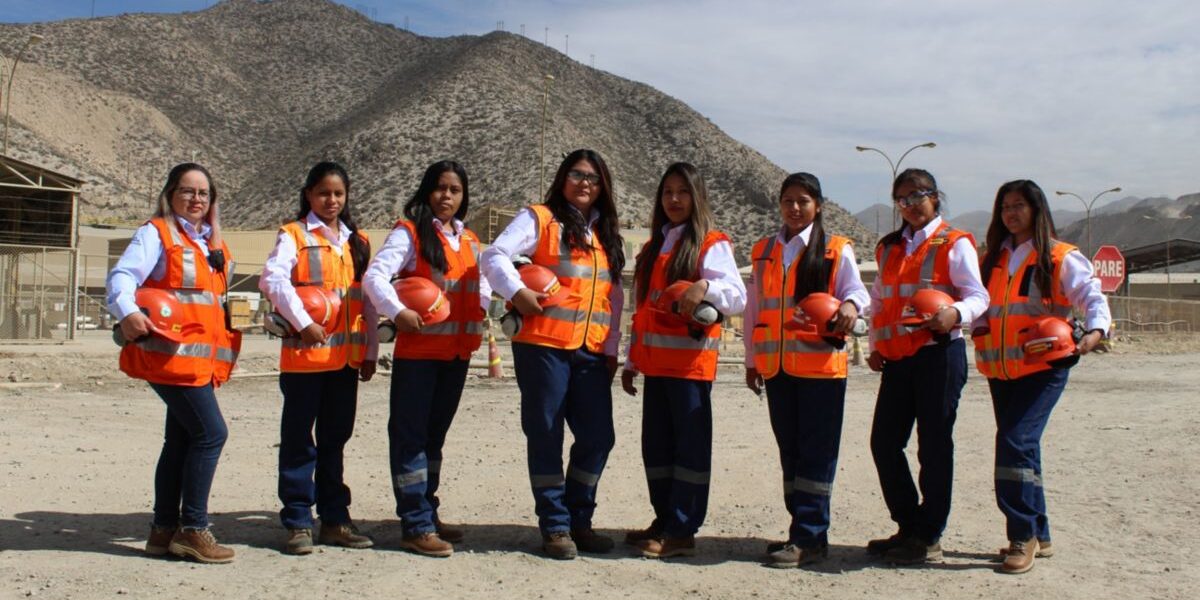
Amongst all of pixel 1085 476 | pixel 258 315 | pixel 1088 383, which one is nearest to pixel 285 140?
pixel 258 315

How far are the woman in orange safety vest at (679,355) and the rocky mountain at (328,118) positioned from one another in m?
70.1

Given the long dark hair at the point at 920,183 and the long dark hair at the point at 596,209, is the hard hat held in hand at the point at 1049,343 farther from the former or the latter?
the long dark hair at the point at 596,209

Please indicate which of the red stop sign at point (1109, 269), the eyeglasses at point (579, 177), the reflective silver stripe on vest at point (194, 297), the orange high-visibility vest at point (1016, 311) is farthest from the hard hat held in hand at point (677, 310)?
the red stop sign at point (1109, 269)

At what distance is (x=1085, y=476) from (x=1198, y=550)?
8.14 ft

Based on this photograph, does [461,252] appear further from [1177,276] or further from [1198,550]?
[1177,276]

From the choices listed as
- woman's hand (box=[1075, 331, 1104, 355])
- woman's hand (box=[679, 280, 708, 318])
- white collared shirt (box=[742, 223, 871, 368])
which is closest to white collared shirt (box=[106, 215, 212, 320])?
woman's hand (box=[679, 280, 708, 318])

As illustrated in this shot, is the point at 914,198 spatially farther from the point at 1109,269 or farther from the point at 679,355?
the point at 1109,269

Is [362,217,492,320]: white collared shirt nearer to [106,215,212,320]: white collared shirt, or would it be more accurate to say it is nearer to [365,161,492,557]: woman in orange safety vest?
[365,161,492,557]: woman in orange safety vest

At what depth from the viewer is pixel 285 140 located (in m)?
122

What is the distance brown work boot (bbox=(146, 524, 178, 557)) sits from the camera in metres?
5.75

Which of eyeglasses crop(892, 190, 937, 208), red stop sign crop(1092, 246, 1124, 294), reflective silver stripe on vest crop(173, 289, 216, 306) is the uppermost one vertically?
red stop sign crop(1092, 246, 1124, 294)

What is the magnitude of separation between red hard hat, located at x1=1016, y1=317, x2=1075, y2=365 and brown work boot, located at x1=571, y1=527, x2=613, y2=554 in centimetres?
257

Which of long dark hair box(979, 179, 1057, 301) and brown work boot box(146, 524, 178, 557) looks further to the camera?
long dark hair box(979, 179, 1057, 301)

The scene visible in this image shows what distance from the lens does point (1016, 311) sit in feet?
20.0
